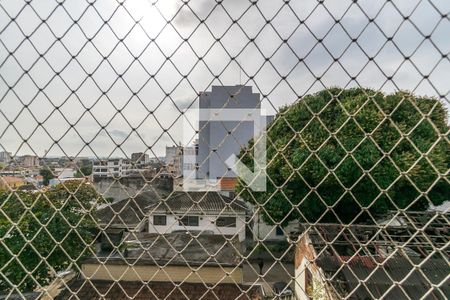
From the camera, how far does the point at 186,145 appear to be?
4.11 feet

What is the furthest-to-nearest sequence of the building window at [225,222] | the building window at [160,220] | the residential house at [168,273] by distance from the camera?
the building window at [160,220], the building window at [225,222], the residential house at [168,273]

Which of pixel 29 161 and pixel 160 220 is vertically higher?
pixel 29 161

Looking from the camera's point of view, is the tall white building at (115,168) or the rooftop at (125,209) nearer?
the rooftop at (125,209)

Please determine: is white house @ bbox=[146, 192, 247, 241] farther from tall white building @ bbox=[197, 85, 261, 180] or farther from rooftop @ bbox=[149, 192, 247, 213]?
tall white building @ bbox=[197, 85, 261, 180]

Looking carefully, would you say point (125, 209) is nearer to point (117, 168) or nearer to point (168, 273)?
point (168, 273)

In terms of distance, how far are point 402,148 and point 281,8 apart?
4413mm

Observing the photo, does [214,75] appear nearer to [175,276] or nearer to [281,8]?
[281,8]

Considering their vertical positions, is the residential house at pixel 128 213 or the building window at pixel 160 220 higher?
the residential house at pixel 128 213

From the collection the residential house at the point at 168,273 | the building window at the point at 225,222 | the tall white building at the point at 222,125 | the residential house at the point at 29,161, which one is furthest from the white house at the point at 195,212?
the residential house at the point at 29,161

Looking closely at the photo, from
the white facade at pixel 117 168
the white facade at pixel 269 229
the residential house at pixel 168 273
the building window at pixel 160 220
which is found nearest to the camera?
the white facade at pixel 269 229

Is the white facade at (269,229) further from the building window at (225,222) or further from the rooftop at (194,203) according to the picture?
the building window at (225,222)

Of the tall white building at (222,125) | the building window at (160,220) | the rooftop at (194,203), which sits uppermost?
the tall white building at (222,125)

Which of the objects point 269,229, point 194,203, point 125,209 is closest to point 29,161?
point 194,203

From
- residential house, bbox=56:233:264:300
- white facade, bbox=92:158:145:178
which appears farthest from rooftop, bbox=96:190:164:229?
residential house, bbox=56:233:264:300
